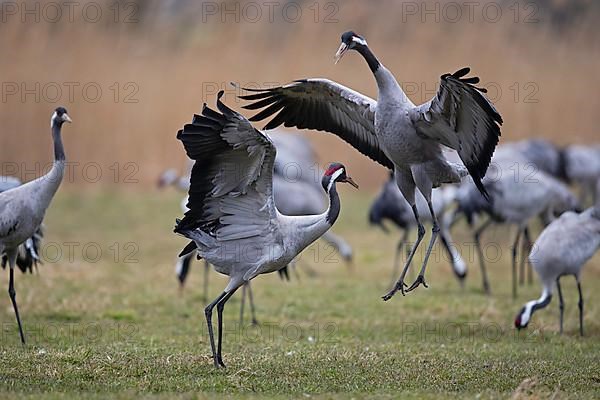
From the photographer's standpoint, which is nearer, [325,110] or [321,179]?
[321,179]

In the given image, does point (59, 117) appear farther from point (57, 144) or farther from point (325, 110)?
point (325, 110)

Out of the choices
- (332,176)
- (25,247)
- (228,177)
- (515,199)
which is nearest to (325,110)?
(332,176)

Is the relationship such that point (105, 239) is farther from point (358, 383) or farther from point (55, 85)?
point (358, 383)

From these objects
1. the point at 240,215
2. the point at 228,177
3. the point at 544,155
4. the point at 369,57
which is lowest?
the point at 240,215

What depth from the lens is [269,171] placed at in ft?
20.0

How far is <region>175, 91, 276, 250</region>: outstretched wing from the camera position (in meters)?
5.82

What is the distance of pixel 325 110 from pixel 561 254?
7.99 ft

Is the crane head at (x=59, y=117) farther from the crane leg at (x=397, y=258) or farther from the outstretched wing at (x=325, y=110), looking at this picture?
the crane leg at (x=397, y=258)

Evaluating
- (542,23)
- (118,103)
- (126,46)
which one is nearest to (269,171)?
(118,103)

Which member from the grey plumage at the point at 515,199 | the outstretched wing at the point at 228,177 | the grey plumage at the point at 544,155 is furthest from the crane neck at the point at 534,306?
the grey plumage at the point at 544,155

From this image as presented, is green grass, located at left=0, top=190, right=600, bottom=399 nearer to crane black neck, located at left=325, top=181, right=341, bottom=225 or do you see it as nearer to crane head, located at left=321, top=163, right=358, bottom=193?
crane black neck, located at left=325, top=181, right=341, bottom=225

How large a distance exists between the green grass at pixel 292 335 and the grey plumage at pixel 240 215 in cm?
66

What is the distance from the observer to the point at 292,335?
7965 mm

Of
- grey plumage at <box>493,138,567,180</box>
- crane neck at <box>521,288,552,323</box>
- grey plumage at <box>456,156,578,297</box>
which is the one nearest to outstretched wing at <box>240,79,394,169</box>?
crane neck at <box>521,288,552,323</box>
